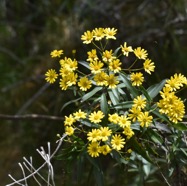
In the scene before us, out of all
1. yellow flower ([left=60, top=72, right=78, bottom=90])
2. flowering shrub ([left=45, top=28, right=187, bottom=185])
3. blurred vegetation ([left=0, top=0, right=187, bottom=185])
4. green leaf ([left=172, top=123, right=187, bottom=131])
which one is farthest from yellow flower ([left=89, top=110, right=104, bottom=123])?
blurred vegetation ([left=0, top=0, right=187, bottom=185])

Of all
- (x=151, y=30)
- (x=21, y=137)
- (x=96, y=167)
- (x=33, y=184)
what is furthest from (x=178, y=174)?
(x=21, y=137)

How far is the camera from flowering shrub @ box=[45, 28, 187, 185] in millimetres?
1220

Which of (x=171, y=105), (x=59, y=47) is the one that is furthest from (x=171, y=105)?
(x=59, y=47)

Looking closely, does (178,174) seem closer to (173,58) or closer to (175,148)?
(175,148)

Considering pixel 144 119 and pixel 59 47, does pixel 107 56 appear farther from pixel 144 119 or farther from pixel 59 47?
pixel 59 47

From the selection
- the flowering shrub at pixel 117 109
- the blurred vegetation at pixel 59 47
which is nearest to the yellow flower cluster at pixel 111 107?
the flowering shrub at pixel 117 109

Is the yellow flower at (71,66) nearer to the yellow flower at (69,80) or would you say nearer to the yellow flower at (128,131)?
the yellow flower at (69,80)

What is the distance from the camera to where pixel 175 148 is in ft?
4.34

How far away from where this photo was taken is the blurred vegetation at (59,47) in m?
2.54

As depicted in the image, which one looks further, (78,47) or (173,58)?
(78,47)

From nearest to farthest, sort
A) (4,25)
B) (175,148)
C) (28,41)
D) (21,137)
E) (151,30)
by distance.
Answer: (175,148), (151,30), (21,137), (4,25), (28,41)

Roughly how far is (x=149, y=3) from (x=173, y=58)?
1.33 ft

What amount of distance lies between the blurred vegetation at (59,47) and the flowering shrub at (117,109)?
1.10 m

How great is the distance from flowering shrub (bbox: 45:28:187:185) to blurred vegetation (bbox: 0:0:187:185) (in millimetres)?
1102
